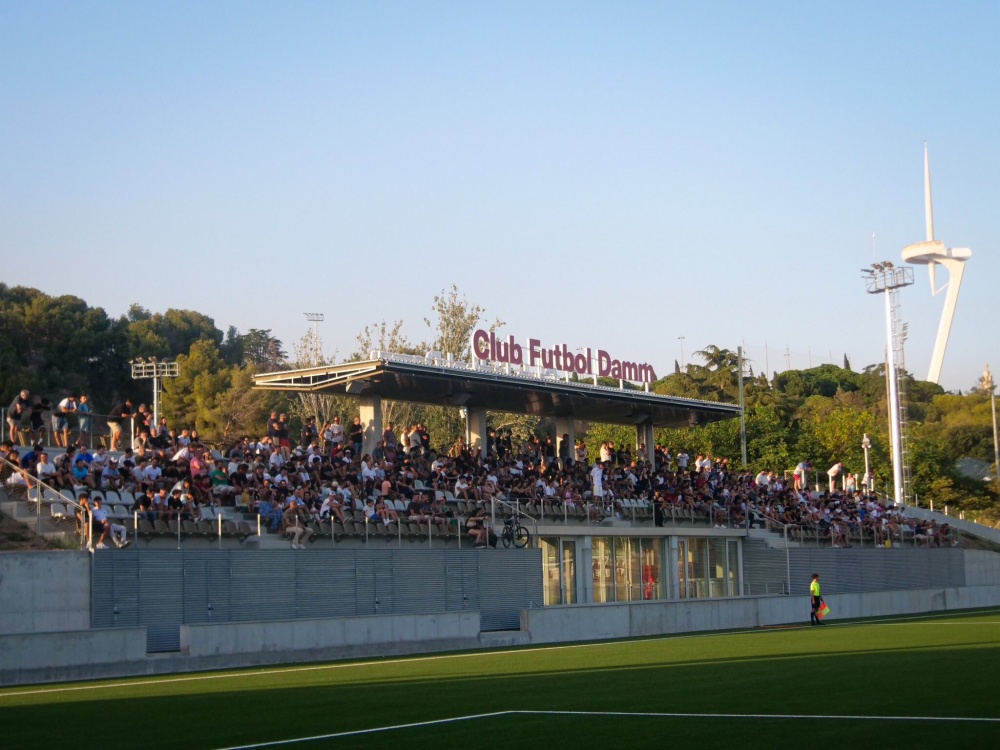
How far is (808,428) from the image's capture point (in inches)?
3612

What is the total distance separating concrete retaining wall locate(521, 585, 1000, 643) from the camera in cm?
3212

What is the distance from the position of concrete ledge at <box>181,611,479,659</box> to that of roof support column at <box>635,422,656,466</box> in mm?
23198

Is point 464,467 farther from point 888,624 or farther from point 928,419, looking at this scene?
point 928,419

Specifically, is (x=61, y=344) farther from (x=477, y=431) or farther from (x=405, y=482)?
(x=405, y=482)

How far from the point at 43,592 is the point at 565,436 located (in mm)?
27347

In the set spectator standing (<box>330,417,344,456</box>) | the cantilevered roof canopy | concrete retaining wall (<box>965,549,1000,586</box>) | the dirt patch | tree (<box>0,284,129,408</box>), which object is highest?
tree (<box>0,284,129,408</box>)

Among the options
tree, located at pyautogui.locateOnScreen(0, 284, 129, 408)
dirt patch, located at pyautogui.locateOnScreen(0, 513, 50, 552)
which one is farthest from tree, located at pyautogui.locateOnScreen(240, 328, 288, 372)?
dirt patch, located at pyautogui.locateOnScreen(0, 513, 50, 552)

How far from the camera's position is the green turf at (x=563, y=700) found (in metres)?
11.8

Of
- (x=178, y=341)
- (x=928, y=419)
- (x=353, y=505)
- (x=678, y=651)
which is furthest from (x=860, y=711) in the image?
(x=928, y=419)

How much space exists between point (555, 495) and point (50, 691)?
78.3ft

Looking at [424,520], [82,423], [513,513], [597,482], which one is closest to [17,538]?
[82,423]

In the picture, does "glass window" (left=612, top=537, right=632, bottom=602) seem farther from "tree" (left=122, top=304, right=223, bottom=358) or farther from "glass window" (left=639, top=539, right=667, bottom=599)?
"tree" (left=122, top=304, right=223, bottom=358)

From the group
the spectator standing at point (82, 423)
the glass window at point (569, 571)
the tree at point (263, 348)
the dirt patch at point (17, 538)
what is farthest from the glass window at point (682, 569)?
the tree at point (263, 348)

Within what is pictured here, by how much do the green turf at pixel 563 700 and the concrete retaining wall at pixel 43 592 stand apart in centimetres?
526
